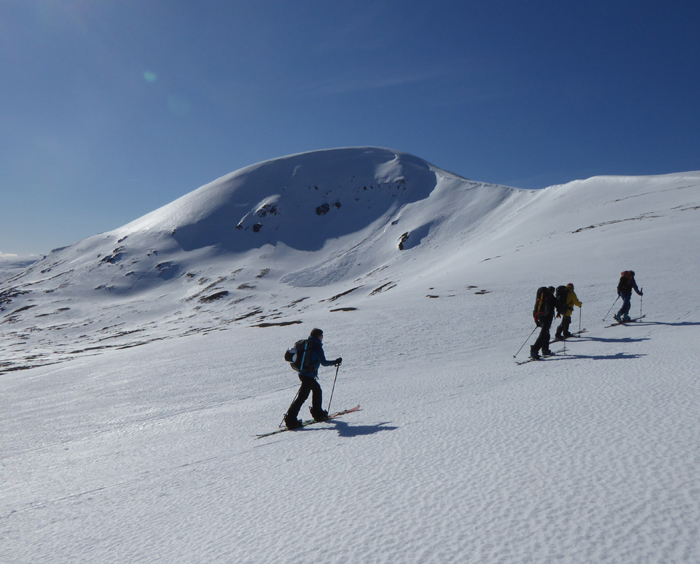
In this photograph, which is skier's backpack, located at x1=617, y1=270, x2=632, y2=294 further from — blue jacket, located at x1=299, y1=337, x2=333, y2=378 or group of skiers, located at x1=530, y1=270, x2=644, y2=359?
blue jacket, located at x1=299, y1=337, x2=333, y2=378

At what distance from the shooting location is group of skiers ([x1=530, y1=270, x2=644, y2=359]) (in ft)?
35.1

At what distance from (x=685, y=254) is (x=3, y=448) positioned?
29.1 m

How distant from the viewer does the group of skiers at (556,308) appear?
1069 cm

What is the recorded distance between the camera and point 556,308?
1187cm

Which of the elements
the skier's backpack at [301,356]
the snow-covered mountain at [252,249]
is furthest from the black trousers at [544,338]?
the snow-covered mountain at [252,249]

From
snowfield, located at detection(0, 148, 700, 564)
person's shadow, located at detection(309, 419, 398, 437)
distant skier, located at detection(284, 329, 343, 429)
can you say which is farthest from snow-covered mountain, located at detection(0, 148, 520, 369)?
person's shadow, located at detection(309, 419, 398, 437)

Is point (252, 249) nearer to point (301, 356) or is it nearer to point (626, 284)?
point (626, 284)

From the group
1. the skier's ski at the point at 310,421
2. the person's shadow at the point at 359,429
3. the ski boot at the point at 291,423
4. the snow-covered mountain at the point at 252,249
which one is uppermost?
the snow-covered mountain at the point at 252,249

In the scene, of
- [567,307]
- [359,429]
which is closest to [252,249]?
[567,307]

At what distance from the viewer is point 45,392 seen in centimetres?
1397

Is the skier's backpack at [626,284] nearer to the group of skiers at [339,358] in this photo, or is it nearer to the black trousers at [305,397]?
the group of skiers at [339,358]

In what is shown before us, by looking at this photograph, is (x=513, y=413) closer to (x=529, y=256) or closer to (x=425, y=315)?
(x=425, y=315)

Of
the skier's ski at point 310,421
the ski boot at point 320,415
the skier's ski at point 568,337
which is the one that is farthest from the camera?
the skier's ski at point 568,337

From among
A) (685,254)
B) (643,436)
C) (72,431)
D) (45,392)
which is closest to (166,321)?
(45,392)
